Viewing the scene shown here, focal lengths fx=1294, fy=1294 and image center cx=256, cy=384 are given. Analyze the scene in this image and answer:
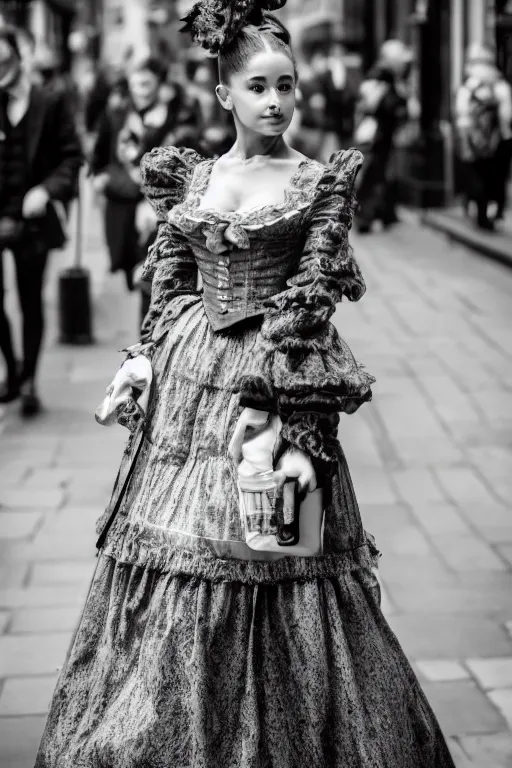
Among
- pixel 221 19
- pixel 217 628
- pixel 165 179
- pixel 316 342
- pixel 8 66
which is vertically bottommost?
pixel 217 628

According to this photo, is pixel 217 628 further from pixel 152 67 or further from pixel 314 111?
pixel 314 111

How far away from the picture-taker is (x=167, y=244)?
322cm

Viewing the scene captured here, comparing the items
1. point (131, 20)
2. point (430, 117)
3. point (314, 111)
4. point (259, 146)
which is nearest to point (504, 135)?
point (430, 117)

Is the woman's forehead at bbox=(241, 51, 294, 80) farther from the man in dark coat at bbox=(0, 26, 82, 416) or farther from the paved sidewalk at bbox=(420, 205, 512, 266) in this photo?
the paved sidewalk at bbox=(420, 205, 512, 266)

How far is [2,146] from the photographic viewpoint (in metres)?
7.09

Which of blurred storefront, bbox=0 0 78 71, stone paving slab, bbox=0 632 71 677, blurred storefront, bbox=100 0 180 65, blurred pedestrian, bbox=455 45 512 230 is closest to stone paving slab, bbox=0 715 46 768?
stone paving slab, bbox=0 632 71 677

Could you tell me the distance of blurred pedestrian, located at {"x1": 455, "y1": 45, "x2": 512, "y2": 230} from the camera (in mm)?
14531

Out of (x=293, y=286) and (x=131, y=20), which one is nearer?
(x=293, y=286)

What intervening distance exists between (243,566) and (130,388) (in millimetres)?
506

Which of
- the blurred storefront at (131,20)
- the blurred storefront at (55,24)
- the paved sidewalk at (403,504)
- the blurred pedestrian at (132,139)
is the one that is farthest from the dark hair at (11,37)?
the blurred storefront at (131,20)

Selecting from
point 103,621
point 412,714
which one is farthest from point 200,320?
point 412,714

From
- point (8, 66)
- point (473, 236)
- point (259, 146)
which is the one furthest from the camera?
point (473, 236)

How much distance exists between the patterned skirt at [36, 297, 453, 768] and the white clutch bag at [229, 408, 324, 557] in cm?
9

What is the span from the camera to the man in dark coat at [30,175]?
7102 millimetres
